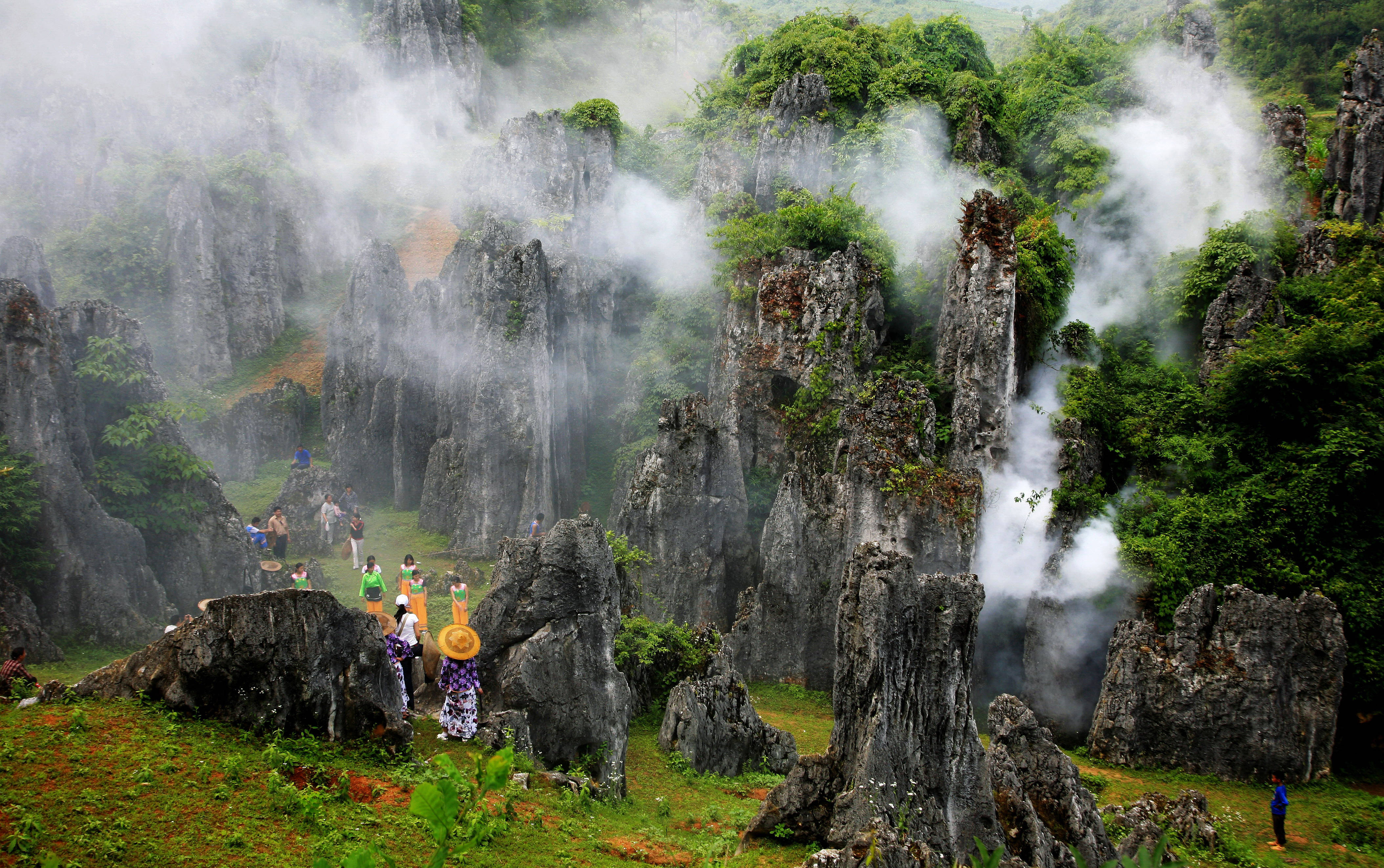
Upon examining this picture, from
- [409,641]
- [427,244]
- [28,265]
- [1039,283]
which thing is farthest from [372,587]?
[427,244]

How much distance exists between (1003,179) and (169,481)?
23.4 metres

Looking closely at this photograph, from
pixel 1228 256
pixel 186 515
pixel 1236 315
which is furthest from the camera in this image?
pixel 1228 256

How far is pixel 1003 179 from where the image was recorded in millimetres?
24719

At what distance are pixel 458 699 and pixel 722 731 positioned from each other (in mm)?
4809

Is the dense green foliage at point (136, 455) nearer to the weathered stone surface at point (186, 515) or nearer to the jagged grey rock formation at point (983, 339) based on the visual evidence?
the weathered stone surface at point (186, 515)

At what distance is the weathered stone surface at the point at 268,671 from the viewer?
25.3 ft

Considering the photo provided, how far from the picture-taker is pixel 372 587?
14.3 metres

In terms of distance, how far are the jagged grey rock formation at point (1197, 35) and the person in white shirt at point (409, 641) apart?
111ft

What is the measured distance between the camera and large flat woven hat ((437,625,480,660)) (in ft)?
32.0

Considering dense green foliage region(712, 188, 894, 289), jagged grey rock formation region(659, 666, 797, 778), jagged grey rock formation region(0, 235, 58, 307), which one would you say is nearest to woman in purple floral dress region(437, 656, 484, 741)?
jagged grey rock formation region(659, 666, 797, 778)

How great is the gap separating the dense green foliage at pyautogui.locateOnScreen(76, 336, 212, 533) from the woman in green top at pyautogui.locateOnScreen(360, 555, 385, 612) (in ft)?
13.1

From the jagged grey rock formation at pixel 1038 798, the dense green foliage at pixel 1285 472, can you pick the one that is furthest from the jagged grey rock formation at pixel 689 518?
the jagged grey rock formation at pixel 1038 798

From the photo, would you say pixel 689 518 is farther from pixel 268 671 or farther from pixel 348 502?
pixel 268 671

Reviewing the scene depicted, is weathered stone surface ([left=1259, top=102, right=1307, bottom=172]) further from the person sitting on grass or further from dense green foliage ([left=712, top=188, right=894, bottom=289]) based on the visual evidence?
the person sitting on grass
